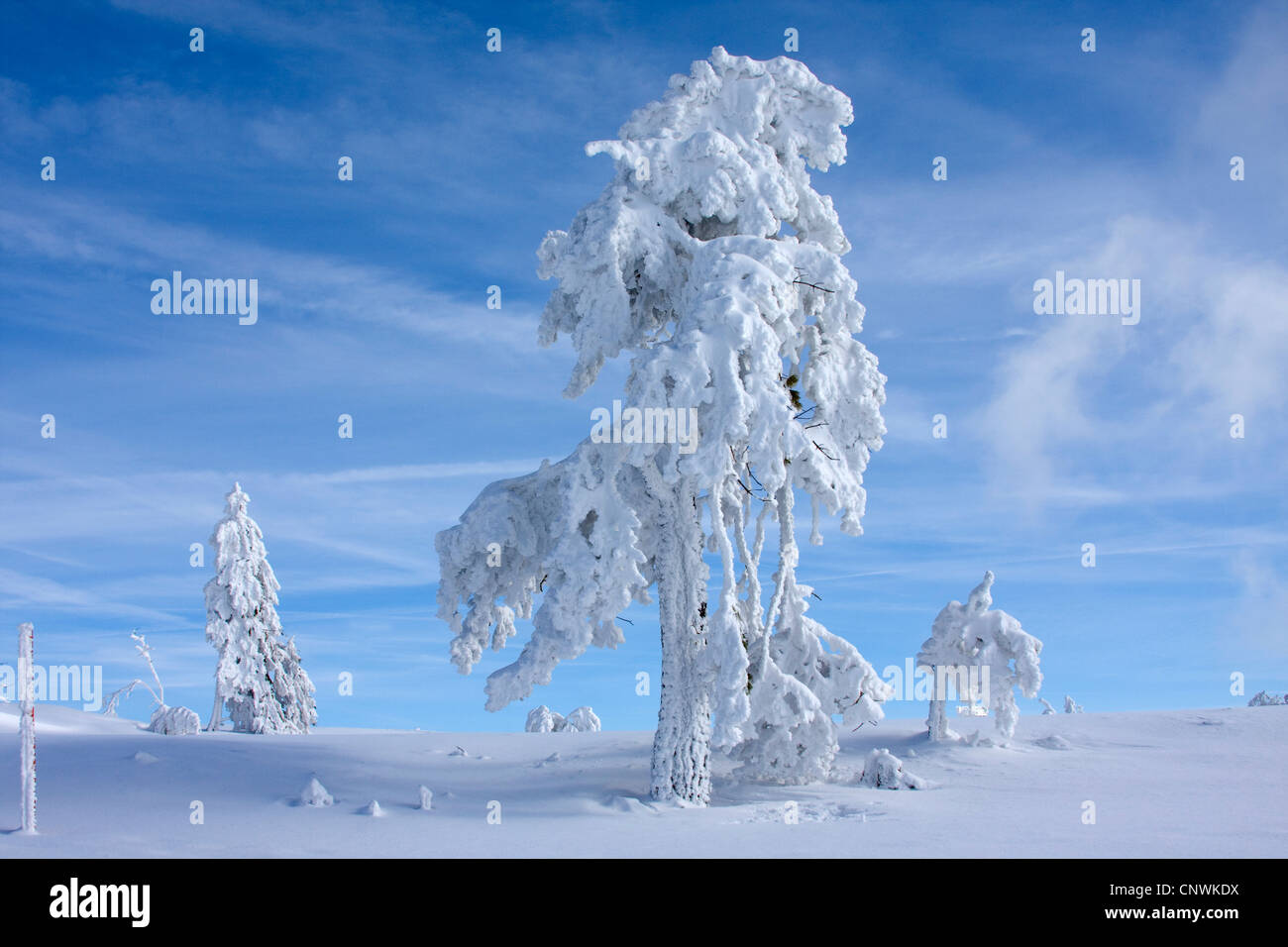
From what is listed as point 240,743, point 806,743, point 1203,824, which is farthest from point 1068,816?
point 240,743

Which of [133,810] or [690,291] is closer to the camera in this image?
[133,810]

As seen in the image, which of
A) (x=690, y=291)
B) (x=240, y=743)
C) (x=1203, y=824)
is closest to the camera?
(x=1203, y=824)

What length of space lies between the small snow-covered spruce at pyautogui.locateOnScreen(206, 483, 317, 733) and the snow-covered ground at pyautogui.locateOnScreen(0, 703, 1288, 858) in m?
10.6

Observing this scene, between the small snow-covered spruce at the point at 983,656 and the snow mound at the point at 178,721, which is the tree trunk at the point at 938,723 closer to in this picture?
the small snow-covered spruce at the point at 983,656

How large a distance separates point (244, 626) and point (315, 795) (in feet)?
64.9

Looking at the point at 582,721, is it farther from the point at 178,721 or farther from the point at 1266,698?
the point at 1266,698

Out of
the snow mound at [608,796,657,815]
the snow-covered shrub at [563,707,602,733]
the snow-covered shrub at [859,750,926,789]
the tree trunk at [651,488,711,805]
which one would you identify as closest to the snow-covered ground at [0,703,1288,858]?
the snow mound at [608,796,657,815]

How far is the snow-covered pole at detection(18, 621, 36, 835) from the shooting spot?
10219 mm

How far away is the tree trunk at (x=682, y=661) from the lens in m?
14.2

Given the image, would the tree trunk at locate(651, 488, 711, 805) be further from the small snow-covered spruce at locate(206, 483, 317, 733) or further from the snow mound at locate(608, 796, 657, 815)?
the small snow-covered spruce at locate(206, 483, 317, 733)

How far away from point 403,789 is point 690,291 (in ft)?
28.8

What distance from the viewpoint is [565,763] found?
18.2 meters
